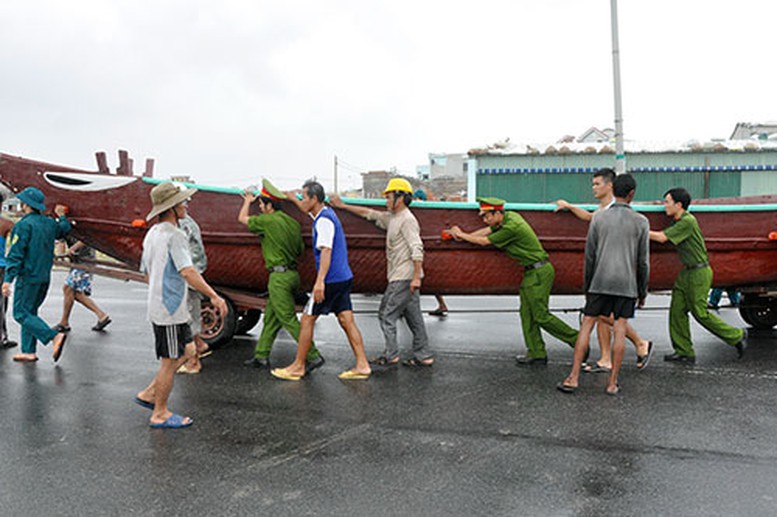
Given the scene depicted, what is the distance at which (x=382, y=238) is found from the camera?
20.9 feet

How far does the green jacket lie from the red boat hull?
663 millimetres

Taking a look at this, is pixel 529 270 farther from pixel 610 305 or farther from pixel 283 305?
pixel 283 305

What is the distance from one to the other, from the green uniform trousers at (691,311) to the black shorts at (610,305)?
1.29m

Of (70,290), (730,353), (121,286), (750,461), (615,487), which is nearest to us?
(615,487)

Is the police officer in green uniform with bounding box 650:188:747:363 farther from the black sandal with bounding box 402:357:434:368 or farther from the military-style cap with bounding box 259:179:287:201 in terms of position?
the military-style cap with bounding box 259:179:287:201

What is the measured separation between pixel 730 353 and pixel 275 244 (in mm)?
4435

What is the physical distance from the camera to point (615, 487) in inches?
130

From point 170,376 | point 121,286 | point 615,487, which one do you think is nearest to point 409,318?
point 170,376

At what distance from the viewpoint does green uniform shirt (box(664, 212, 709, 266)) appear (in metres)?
5.77

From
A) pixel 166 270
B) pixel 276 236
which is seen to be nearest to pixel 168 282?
pixel 166 270

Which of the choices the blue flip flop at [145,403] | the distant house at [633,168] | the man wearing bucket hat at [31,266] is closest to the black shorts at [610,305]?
the blue flip flop at [145,403]

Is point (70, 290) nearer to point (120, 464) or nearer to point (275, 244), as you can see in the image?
point (275, 244)

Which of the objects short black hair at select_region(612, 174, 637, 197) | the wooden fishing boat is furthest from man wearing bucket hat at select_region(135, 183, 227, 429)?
short black hair at select_region(612, 174, 637, 197)

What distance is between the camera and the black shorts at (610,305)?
492 cm
